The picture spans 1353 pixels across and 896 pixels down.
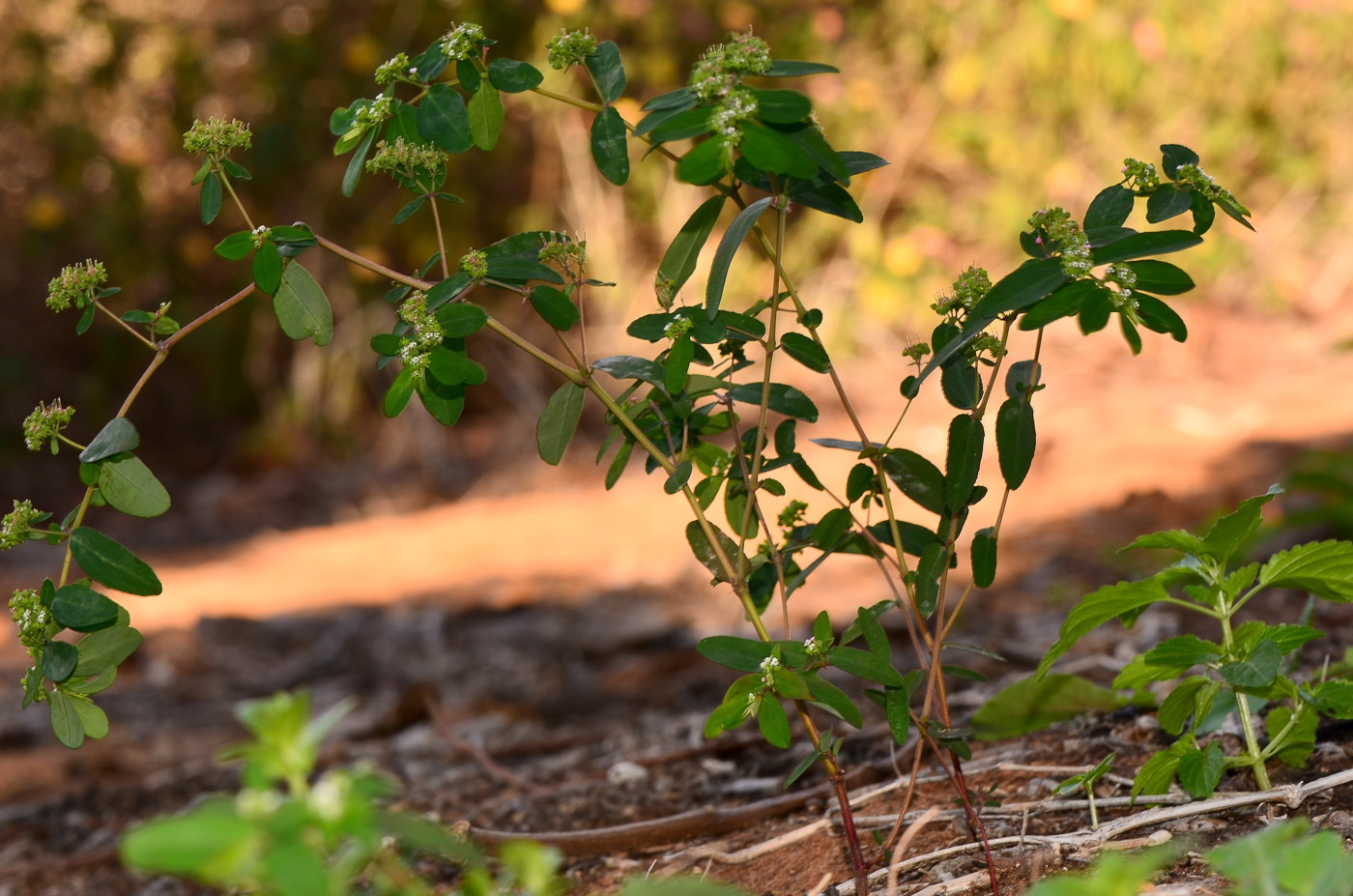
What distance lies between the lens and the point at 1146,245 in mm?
1019

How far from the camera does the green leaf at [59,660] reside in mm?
1072

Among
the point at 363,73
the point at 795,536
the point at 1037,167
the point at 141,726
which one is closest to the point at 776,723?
the point at 795,536

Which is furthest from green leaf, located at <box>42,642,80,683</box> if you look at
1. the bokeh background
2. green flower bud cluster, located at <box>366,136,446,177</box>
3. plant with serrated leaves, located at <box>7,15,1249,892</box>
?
the bokeh background

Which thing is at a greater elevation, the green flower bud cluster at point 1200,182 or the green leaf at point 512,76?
the green leaf at point 512,76

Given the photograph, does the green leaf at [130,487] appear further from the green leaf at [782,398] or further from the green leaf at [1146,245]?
the green leaf at [1146,245]

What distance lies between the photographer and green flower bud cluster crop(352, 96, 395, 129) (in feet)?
3.80

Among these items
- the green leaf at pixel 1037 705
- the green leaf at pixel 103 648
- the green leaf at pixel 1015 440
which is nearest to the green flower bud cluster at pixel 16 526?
the green leaf at pixel 103 648

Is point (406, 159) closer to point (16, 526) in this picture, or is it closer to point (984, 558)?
point (16, 526)

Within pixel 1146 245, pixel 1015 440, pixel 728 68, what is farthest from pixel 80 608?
pixel 1146 245

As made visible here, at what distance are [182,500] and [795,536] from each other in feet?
17.6

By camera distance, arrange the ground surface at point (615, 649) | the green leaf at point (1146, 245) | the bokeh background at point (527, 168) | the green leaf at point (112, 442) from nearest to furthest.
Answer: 1. the green leaf at point (1146, 245)
2. the green leaf at point (112, 442)
3. the ground surface at point (615, 649)
4. the bokeh background at point (527, 168)

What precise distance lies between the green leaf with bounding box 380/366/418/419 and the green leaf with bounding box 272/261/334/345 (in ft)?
0.34

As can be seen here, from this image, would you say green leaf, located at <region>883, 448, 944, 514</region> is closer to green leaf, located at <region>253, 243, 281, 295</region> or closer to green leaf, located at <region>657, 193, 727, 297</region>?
green leaf, located at <region>657, 193, 727, 297</region>

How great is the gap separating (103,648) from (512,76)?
26.2 inches
